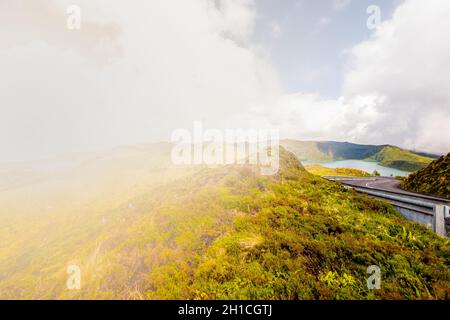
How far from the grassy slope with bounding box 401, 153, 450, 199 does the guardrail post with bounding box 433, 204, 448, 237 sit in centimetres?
1143

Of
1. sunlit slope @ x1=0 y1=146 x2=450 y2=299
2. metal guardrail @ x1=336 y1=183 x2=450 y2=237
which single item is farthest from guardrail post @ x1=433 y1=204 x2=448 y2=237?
sunlit slope @ x1=0 y1=146 x2=450 y2=299

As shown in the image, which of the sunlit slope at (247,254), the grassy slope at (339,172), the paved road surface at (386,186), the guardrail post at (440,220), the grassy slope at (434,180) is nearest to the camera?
the sunlit slope at (247,254)

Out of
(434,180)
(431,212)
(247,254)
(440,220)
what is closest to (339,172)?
(434,180)

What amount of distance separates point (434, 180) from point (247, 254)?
29166mm

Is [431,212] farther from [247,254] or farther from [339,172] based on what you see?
[339,172]

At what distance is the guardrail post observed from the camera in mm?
10566

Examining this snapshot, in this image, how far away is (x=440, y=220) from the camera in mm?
A: 10648

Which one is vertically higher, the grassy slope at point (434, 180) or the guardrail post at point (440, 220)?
the grassy slope at point (434, 180)

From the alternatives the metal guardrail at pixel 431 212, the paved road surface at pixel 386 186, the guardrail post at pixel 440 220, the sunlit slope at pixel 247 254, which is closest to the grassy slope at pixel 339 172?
the paved road surface at pixel 386 186

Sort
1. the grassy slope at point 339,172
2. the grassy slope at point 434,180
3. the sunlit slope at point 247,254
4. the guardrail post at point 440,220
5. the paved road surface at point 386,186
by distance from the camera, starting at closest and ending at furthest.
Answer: the sunlit slope at point 247,254, the guardrail post at point 440,220, the paved road surface at point 386,186, the grassy slope at point 434,180, the grassy slope at point 339,172

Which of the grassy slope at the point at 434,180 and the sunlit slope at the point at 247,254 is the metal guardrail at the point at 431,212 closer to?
the sunlit slope at the point at 247,254

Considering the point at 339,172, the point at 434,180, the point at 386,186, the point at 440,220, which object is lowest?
the point at 440,220

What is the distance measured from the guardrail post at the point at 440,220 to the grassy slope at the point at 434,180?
450 inches

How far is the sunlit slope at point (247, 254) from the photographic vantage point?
5.25 metres
